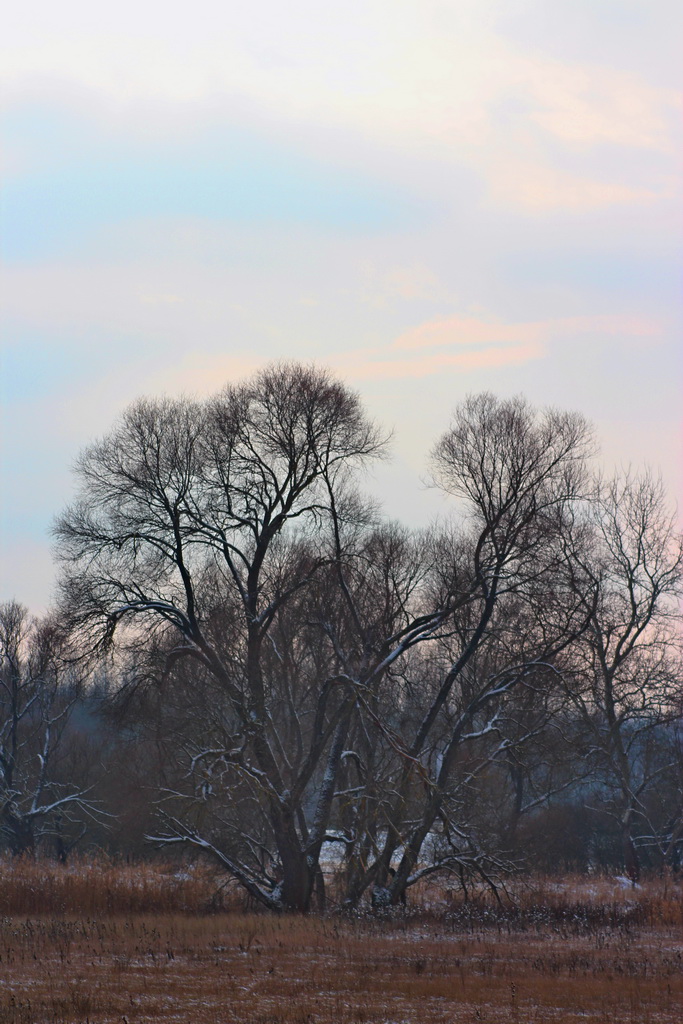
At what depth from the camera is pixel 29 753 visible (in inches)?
2004

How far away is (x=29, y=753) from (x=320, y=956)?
3760 cm

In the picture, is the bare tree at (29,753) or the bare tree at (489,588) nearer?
the bare tree at (489,588)

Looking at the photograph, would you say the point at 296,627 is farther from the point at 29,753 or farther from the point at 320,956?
the point at 29,753

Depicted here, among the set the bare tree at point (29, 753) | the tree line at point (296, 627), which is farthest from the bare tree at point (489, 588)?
the bare tree at point (29, 753)

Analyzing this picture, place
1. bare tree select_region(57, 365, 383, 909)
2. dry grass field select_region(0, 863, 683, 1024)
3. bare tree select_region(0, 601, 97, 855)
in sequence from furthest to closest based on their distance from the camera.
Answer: bare tree select_region(0, 601, 97, 855) < bare tree select_region(57, 365, 383, 909) < dry grass field select_region(0, 863, 683, 1024)

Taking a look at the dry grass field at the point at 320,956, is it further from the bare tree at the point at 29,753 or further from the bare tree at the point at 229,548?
the bare tree at the point at 29,753

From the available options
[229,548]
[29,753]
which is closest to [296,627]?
[229,548]

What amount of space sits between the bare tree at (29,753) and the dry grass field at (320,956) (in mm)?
16520

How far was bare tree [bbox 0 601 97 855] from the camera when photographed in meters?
42.9

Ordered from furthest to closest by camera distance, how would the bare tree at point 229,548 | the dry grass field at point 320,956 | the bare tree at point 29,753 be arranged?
the bare tree at point 29,753 < the bare tree at point 229,548 < the dry grass field at point 320,956

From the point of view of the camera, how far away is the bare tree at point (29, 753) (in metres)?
42.9

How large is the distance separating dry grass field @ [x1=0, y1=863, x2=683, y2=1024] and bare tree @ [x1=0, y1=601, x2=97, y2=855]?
1652cm

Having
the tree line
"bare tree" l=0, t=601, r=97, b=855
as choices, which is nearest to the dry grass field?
the tree line

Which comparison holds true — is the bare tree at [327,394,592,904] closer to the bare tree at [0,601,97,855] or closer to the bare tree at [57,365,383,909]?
the bare tree at [57,365,383,909]
